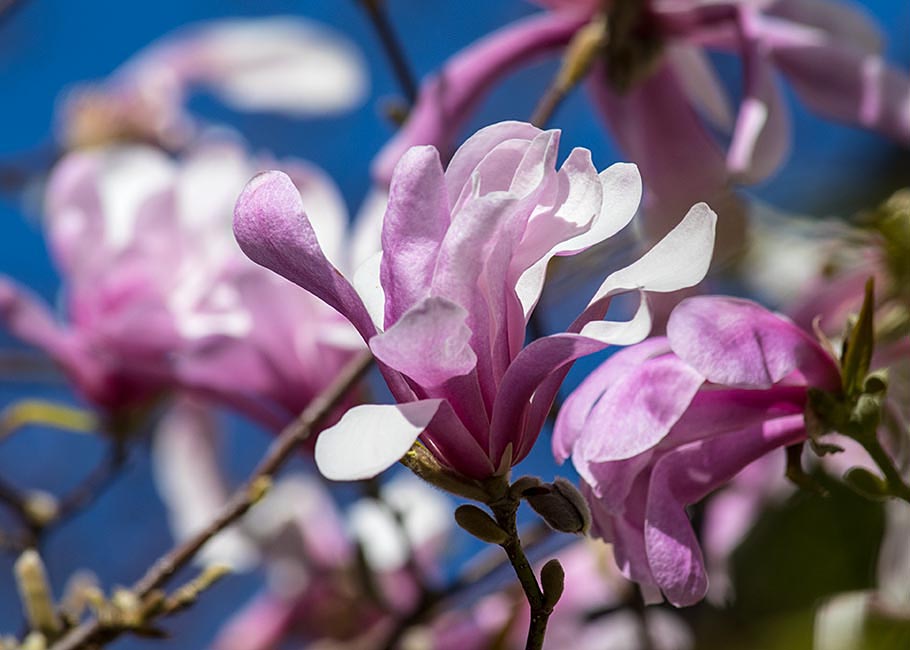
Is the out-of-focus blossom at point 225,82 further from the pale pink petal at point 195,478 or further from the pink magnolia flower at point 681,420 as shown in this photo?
the pink magnolia flower at point 681,420

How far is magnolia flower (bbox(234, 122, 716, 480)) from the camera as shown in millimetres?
327

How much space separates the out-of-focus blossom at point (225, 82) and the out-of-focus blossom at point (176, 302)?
0.27 meters

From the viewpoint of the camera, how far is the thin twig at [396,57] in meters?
0.67

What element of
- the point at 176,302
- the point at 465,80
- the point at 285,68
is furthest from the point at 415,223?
the point at 285,68

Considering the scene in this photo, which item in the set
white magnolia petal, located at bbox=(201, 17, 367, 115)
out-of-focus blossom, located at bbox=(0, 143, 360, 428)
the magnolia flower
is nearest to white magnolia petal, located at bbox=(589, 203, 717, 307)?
the magnolia flower

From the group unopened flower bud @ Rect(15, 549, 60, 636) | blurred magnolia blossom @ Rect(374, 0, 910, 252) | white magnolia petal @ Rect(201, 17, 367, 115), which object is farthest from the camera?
white magnolia petal @ Rect(201, 17, 367, 115)

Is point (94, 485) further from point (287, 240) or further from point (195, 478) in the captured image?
point (287, 240)

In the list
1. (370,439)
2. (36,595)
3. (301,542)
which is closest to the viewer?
(370,439)

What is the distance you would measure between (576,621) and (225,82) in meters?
0.62

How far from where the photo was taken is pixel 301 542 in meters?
0.87

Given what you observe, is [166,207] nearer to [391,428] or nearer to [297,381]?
[297,381]

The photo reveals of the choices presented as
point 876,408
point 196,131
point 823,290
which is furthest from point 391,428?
point 196,131

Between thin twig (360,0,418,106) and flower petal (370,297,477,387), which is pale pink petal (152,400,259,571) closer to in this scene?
thin twig (360,0,418,106)

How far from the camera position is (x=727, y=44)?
654 millimetres
